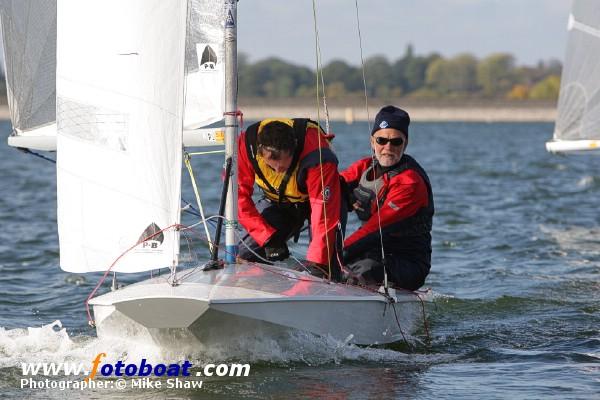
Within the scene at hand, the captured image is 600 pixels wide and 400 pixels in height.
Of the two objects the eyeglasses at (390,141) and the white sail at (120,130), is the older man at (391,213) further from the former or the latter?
the white sail at (120,130)

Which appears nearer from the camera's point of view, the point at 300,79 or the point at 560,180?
the point at 560,180

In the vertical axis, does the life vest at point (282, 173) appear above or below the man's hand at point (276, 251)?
above

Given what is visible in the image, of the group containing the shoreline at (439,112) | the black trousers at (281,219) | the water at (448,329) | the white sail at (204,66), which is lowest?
the shoreline at (439,112)

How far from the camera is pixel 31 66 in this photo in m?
7.74

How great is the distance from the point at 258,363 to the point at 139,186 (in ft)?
3.87

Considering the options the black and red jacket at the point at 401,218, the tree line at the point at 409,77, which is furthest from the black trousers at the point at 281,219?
the tree line at the point at 409,77

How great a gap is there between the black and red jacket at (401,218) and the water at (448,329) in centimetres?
64

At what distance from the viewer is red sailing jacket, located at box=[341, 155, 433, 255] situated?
719cm

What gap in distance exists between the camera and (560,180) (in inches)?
928

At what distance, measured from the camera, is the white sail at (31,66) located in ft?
24.8

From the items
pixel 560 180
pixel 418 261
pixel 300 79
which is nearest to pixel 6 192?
pixel 560 180

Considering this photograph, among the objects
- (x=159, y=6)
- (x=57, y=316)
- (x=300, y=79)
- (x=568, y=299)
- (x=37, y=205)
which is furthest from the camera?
(x=300, y=79)

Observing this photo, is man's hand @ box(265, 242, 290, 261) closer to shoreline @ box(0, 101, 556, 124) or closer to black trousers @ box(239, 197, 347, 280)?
black trousers @ box(239, 197, 347, 280)

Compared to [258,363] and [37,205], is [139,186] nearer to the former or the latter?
[258,363]
